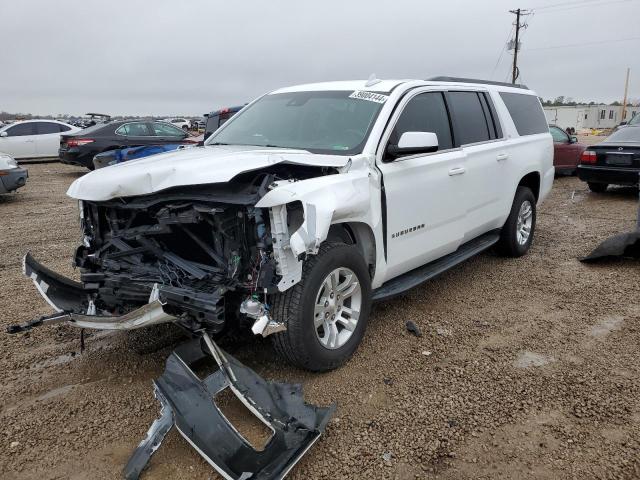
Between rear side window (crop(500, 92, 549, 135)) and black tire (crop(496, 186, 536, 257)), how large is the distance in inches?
27.9

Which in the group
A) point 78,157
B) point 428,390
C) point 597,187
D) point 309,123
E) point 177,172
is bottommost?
point 428,390

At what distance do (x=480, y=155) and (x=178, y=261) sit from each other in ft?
10.2

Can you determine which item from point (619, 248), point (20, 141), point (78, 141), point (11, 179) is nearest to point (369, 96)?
point (619, 248)

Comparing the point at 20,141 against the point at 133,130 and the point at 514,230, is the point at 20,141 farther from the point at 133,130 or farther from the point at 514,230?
the point at 514,230

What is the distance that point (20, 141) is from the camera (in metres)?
17.3

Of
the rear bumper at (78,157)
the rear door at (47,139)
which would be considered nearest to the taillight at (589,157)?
the rear bumper at (78,157)

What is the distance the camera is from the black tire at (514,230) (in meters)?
6.00

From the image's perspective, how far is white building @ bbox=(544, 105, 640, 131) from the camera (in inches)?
2520

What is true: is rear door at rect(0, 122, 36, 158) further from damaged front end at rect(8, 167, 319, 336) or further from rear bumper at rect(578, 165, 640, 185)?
rear bumper at rect(578, 165, 640, 185)

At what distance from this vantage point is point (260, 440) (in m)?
2.91

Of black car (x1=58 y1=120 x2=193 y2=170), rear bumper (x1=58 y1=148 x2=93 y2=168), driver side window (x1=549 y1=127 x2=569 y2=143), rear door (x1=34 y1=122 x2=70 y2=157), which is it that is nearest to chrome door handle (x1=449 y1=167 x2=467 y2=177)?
driver side window (x1=549 y1=127 x2=569 y2=143)

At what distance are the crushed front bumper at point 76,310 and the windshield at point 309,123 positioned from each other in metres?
1.68

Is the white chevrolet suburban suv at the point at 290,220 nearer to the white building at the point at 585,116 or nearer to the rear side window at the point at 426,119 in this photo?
the rear side window at the point at 426,119

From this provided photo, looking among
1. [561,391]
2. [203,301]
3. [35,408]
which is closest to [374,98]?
[203,301]
